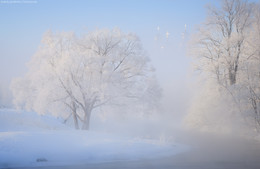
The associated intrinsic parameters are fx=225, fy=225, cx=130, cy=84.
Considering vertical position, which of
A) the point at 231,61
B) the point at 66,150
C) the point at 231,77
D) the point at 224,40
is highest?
the point at 224,40

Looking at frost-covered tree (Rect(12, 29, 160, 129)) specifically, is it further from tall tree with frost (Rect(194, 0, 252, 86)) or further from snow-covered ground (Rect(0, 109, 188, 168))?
snow-covered ground (Rect(0, 109, 188, 168))

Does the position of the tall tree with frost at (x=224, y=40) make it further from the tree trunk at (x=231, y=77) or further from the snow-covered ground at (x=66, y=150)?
the snow-covered ground at (x=66, y=150)

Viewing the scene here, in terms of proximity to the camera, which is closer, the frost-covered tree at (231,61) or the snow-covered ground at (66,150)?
the snow-covered ground at (66,150)

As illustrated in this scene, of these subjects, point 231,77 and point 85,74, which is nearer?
point 85,74

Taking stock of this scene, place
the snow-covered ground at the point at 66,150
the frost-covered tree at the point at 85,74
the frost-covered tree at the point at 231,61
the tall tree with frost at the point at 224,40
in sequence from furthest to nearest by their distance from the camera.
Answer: the tall tree with frost at the point at 224,40 < the frost-covered tree at the point at 85,74 < the frost-covered tree at the point at 231,61 < the snow-covered ground at the point at 66,150

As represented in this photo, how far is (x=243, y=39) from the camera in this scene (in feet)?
56.1

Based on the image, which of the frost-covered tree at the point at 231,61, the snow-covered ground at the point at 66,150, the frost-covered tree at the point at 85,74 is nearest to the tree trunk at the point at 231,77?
the frost-covered tree at the point at 231,61

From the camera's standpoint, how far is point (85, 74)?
57.5 ft

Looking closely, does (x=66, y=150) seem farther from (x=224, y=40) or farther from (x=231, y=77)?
(x=224, y=40)

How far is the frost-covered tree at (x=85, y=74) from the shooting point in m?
17.0

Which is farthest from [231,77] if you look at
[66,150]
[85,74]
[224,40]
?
[66,150]

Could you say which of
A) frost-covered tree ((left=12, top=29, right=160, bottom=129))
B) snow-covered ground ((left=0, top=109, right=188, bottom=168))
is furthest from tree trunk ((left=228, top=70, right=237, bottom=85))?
snow-covered ground ((left=0, top=109, right=188, bottom=168))

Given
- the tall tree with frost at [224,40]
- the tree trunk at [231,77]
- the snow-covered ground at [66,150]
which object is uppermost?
the tall tree with frost at [224,40]

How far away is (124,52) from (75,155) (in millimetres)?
11910
